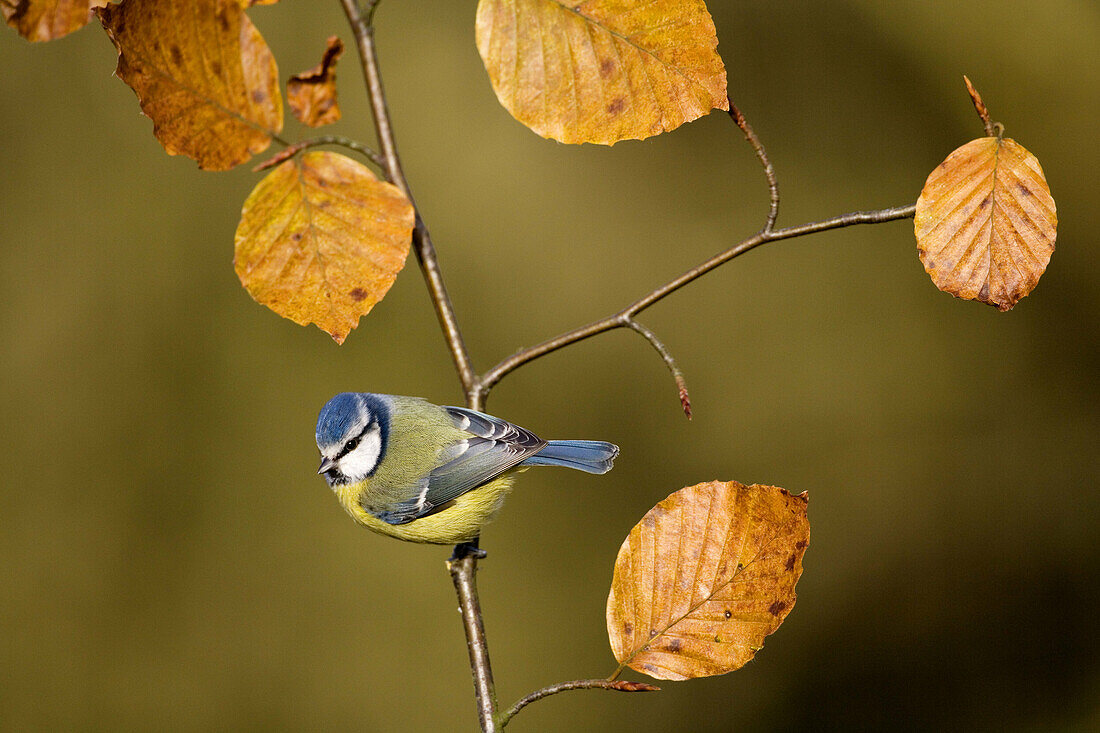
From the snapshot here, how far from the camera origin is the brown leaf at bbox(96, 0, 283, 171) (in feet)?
2.06

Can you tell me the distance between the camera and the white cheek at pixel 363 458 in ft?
4.37

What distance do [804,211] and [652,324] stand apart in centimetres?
51

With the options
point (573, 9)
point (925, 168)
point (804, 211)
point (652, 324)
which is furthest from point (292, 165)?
point (925, 168)

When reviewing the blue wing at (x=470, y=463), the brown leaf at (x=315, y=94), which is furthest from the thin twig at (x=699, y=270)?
the blue wing at (x=470, y=463)

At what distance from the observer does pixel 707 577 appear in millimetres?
633

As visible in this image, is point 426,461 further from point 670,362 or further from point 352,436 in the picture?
point 670,362

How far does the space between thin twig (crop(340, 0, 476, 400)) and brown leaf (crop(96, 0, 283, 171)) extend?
0.07 meters

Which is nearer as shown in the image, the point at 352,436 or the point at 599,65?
the point at 599,65

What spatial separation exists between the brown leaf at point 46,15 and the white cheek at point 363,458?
77cm

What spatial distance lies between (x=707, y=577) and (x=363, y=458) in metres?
0.82

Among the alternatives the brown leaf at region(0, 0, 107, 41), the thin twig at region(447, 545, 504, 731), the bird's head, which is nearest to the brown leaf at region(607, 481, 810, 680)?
the thin twig at region(447, 545, 504, 731)

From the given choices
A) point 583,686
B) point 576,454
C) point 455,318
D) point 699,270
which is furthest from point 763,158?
point 576,454

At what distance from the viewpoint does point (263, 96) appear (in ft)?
2.19

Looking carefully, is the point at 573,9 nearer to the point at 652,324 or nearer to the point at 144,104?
the point at 144,104
